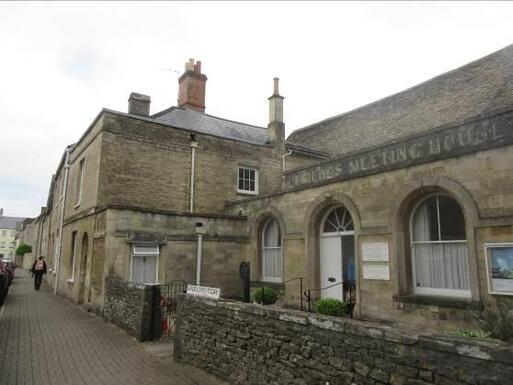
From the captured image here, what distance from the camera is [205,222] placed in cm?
1382

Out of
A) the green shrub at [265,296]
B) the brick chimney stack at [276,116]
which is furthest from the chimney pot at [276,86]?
the green shrub at [265,296]

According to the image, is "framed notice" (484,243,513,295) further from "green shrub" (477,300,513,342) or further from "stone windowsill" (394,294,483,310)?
"stone windowsill" (394,294,483,310)

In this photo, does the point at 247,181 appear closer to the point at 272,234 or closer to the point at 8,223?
A: the point at 272,234

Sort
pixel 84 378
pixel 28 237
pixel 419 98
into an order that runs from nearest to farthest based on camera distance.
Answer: pixel 84 378 → pixel 419 98 → pixel 28 237

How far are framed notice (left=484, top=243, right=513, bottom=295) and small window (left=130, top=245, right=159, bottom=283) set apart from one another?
9.36m

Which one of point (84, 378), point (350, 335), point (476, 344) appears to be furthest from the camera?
point (84, 378)

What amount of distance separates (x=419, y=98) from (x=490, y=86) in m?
3.09

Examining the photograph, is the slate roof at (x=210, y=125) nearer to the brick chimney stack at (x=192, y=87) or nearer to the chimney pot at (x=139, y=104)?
the chimney pot at (x=139, y=104)

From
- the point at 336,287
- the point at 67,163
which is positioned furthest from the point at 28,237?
the point at 336,287

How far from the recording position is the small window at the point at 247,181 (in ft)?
57.8

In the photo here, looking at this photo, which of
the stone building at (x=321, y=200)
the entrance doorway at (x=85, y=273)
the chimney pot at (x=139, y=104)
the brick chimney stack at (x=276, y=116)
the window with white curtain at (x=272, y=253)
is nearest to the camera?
the stone building at (x=321, y=200)

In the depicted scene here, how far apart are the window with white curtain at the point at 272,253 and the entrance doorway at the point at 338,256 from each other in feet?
6.63

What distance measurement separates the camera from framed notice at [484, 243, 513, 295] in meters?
7.11

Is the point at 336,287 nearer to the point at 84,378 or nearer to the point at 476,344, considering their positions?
the point at 84,378
